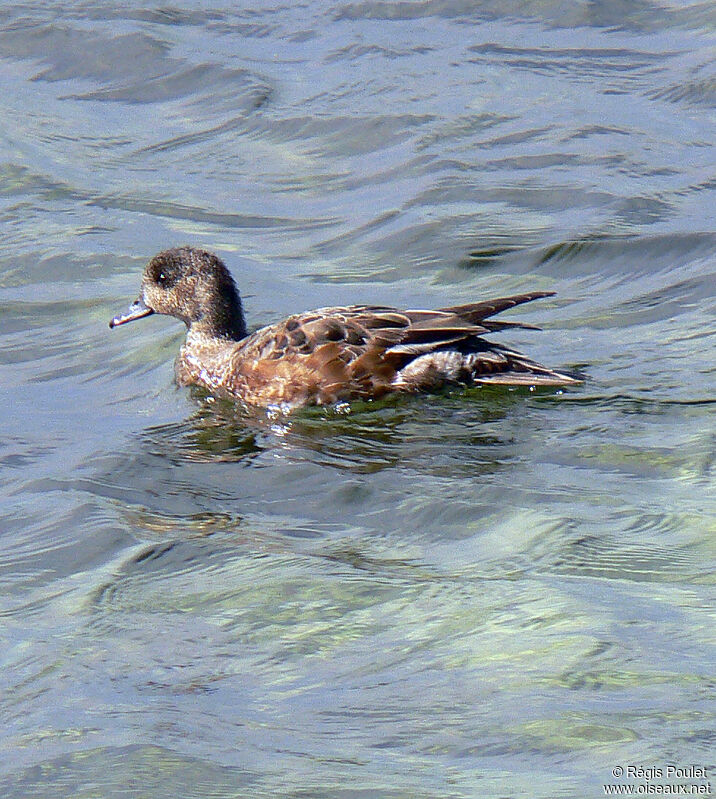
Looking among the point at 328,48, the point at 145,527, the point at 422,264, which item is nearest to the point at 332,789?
the point at 145,527

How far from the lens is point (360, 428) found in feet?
26.5

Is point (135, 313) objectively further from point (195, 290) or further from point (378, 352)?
point (378, 352)

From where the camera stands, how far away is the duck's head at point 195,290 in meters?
9.44

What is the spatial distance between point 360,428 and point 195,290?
198cm

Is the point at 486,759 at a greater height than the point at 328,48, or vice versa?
the point at 328,48

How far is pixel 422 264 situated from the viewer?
35.7 feet

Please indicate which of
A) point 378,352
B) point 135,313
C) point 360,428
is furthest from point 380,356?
point 135,313

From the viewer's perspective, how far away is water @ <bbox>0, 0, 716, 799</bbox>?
15.6 ft

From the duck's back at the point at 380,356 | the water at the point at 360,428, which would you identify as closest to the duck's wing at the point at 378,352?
the duck's back at the point at 380,356

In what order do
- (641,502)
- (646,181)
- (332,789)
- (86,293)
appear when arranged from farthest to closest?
(646,181) → (86,293) → (641,502) → (332,789)

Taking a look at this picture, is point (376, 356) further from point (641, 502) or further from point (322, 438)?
point (641, 502)

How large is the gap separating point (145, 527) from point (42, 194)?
6.39 meters

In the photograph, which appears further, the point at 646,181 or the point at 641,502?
the point at 646,181

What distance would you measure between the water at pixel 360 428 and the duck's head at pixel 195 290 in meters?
0.49
